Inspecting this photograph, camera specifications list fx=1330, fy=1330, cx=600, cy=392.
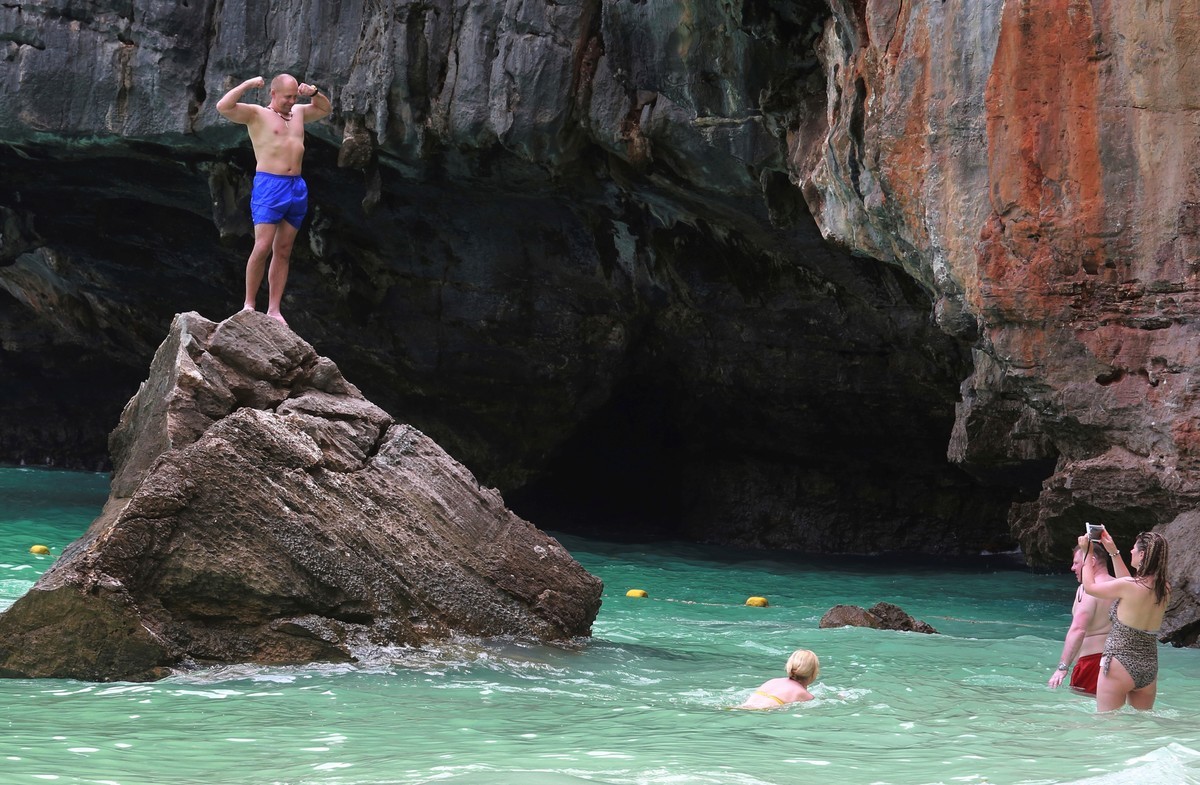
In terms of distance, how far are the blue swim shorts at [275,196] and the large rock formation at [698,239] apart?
4000mm

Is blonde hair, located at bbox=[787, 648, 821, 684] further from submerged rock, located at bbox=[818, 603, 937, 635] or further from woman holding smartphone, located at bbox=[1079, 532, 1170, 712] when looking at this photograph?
submerged rock, located at bbox=[818, 603, 937, 635]

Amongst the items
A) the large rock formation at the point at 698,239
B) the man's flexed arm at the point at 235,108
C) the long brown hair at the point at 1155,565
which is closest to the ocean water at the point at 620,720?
the long brown hair at the point at 1155,565

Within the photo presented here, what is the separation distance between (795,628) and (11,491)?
45.0ft

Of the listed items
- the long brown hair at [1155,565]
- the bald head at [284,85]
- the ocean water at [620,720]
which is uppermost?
the bald head at [284,85]

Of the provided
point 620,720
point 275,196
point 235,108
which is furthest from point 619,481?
point 620,720

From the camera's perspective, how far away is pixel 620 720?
19.9 ft

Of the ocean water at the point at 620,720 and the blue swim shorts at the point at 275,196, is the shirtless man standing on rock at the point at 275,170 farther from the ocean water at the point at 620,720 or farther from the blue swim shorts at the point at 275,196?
the ocean water at the point at 620,720

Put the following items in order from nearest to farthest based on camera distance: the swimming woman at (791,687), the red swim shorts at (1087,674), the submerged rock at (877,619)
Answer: the swimming woman at (791,687) < the red swim shorts at (1087,674) < the submerged rock at (877,619)

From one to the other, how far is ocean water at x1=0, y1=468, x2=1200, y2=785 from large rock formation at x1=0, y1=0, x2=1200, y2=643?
2.49 meters

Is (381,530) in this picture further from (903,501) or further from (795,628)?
(903,501)

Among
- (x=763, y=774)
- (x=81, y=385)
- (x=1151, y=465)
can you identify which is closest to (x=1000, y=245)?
(x=1151, y=465)

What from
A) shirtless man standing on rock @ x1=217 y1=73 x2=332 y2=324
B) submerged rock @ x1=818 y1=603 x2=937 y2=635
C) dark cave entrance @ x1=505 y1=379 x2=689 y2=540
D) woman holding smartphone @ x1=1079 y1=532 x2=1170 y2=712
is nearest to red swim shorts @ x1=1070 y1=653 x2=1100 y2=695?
woman holding smartphone @ x1=1079 y1=532 x2=1170 y2=712

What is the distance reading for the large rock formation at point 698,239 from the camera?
9383 mm

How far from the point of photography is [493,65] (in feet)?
47.4
